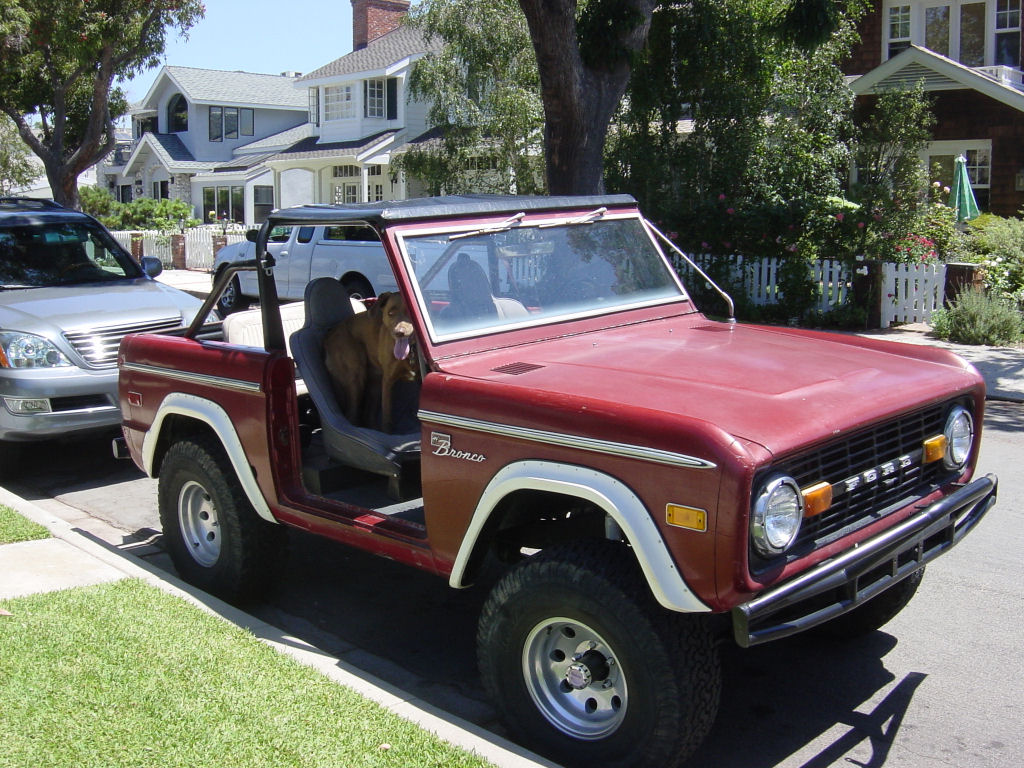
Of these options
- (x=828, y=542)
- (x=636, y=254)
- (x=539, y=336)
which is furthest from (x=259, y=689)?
(x=636, y=254)

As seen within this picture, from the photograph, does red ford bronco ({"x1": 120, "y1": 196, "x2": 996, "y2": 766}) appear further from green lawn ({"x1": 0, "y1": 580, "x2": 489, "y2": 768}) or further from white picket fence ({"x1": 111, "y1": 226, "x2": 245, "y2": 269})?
white picket fence ({"x1": 111, "y1": 226, "x2": 245, "y2": 269})

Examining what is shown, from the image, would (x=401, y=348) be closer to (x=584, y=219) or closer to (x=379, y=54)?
(x=584, y=219)

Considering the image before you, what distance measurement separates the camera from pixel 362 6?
38.2 m

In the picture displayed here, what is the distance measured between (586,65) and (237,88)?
35461 mm

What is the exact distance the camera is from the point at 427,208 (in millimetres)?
4602

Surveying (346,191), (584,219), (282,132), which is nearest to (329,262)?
(584,219)

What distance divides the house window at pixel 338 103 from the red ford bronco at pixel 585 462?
32.0 metres

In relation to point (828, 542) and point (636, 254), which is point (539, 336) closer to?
point (636, 254)

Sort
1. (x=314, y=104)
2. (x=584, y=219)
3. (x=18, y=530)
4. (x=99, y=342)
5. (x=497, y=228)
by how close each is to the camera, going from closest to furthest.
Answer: (x=497, y=228) < (x=584, y=219) < (x=18, y=530) < (x=99, y=342) < (x=314, y=104)

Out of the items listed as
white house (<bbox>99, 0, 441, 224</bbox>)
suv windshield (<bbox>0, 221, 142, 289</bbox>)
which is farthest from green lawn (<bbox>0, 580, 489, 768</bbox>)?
white house (<bbox>99, 0, 441, 224</bbox>)

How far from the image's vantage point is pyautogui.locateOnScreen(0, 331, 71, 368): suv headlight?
7.62m

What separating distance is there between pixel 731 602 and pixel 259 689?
189cm

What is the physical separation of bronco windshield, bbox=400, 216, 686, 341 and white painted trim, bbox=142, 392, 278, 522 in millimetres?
1329

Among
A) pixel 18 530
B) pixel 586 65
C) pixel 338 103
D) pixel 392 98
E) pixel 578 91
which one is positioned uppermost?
pixel 338 103
